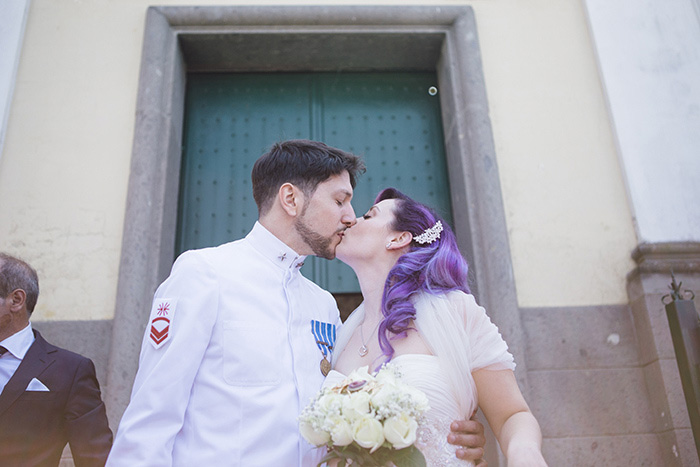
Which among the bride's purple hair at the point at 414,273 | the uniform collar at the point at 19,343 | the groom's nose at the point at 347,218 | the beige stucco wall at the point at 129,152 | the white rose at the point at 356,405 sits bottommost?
the white rose at the point at 356,405

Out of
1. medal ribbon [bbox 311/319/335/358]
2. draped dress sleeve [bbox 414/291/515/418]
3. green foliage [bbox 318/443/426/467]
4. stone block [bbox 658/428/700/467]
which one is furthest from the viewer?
stone block [bbox 658/428/700/467]

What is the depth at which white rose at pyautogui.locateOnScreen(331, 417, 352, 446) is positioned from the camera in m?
1.94

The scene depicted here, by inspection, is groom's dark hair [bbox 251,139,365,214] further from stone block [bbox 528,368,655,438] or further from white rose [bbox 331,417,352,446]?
stone block [bbox 528,368,655,438]

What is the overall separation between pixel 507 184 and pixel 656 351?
172cm

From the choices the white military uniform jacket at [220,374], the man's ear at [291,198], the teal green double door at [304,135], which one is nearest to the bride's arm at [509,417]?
the white military uniform jacket at [220,374]

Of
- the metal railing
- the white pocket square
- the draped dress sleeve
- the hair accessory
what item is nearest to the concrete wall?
the metal railing

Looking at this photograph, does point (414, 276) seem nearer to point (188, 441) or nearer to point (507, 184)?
point (188, 441)

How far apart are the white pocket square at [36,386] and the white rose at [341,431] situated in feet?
5.75

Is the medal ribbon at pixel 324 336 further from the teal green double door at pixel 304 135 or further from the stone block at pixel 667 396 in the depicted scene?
the stone block at pixel 667 396

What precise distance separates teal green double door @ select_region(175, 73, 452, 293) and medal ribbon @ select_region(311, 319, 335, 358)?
2.28m

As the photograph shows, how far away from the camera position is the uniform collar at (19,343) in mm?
3029

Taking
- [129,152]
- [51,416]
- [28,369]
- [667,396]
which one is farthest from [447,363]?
[129,152]

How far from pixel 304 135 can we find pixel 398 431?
4.08 m

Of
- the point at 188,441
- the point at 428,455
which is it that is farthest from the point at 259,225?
the point at 428,455
